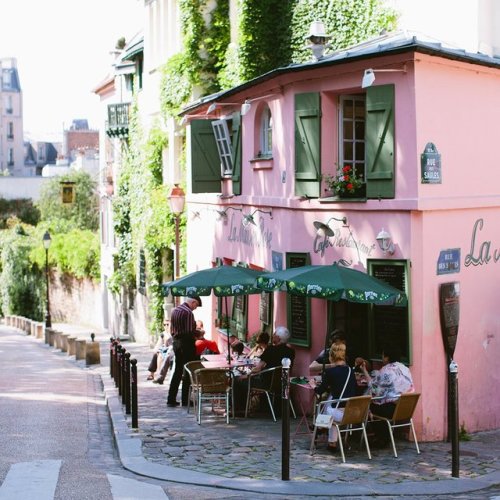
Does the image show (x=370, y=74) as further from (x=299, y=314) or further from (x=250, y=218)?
(x=250, y=218)

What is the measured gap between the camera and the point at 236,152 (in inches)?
754

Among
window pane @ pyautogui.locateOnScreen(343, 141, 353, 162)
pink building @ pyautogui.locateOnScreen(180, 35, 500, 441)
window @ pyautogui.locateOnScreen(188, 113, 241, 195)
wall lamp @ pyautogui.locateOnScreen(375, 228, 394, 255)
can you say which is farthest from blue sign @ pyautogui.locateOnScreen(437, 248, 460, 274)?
window @ pyautogui.locateOnScreen(188, 113, 241, 195)

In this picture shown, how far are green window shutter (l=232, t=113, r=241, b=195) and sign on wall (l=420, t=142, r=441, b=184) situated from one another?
5.84 meters

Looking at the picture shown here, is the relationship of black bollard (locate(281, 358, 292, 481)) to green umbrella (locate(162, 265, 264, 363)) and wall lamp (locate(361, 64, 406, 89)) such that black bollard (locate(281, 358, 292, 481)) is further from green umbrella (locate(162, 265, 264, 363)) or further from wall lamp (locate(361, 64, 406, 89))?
wall lamp (locate(361, 64, 406, 89))

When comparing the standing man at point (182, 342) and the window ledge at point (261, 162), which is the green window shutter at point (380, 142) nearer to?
the window ledge at point (261, 162)

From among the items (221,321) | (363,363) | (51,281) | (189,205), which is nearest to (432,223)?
(363,363)

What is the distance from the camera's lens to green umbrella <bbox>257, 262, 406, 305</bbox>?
41.9ft

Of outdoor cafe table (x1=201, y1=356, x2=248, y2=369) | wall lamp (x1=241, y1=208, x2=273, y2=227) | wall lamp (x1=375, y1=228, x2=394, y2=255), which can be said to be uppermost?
wall lamp (x1=241, y1=208, x2=273, y2=227)

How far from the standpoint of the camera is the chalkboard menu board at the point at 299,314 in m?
15.4

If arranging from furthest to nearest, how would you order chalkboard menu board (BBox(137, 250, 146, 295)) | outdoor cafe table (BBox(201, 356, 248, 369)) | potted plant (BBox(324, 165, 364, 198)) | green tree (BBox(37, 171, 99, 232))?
green tree (BBox(37, 171, 99, 232)), chalkboard menu board (BBox(137, 250, 146, 295)), outdoor cafe table (BBox(201, 356, 248, 369)), potted plant (BBox(324, 165, 364, 198))

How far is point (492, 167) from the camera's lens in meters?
14.9

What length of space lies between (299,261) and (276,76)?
274 cm

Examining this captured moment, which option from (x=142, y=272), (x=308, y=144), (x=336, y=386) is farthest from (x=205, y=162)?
(x=142, y=272)

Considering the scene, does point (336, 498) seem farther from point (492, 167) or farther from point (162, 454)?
point (492, 167)
